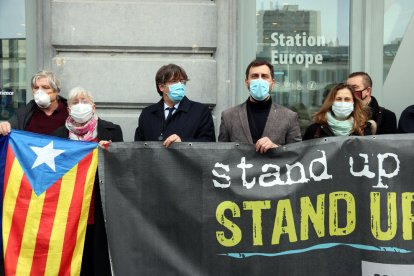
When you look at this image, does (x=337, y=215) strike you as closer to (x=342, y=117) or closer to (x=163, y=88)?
(x=342, y=117)

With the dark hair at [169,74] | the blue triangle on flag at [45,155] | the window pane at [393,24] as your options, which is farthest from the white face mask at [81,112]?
the window pane at [393,24]

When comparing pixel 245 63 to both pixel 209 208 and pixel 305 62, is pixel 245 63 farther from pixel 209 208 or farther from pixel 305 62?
pixel 209 208

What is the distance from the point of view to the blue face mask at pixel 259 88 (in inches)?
221

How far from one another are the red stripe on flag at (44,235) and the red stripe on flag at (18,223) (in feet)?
0.41

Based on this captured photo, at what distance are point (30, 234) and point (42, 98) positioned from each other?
3.67 feet

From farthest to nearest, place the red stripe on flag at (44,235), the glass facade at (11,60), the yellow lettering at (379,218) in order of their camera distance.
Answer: the glass facade at (11,60) → the red stripe on flag at (44,235) → the yellow lettering at (379,218)

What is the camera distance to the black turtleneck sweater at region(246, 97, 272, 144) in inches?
223

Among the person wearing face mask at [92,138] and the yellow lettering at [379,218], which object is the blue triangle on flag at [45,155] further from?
the yellow lettering at [379,218]

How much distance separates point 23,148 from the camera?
5406 mm

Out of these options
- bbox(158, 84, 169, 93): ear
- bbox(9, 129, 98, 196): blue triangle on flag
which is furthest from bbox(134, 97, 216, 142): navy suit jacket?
bbox(9, 129, 98, 196): blue triangle on flag

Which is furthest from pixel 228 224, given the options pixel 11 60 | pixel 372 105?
pixel 11 60

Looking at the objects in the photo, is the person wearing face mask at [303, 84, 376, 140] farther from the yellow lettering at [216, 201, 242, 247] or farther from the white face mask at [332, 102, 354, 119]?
the yellow lettering at [216, 201, 242, 247]

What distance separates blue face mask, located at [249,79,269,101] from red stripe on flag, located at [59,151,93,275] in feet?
4.30

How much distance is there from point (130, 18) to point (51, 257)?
2.62 metres
